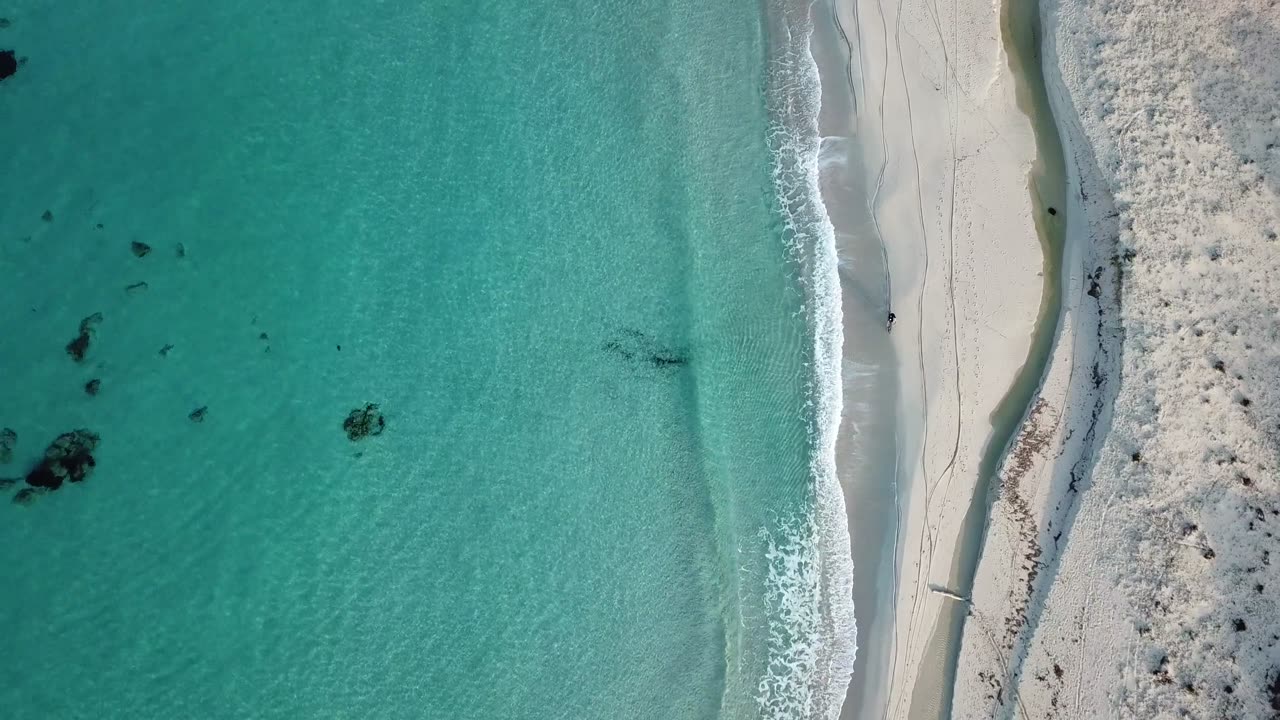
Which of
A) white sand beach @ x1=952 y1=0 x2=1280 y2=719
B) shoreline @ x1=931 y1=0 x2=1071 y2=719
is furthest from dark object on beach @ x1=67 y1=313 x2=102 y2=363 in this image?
white sand beach @ x1=952 y1=0 x2=1280 y2=719

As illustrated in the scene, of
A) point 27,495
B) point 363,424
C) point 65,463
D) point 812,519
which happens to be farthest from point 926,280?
point 27,495

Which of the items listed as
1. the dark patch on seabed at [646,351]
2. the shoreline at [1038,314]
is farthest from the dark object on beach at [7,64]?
the shoreline at [1038,314]

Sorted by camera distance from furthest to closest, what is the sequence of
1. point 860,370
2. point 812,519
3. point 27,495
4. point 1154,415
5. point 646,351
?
point 646,351 → point 27,495 → point 860,370 → point 812,519 → point 1154,415

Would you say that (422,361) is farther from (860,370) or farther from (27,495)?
(860,370)

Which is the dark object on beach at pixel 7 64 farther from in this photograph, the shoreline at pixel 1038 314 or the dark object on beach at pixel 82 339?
the shoreline at pixel 1038 314

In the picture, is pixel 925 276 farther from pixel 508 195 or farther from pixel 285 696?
pixel 285 696

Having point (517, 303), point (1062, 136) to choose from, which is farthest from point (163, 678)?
point (1062, 136)
